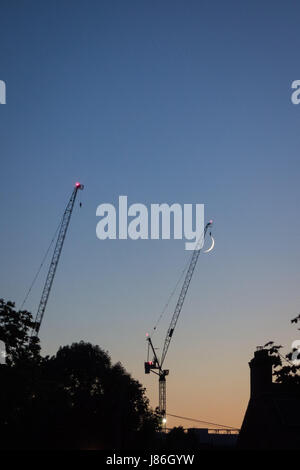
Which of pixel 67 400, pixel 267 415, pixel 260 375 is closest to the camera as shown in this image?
pixel 267 415

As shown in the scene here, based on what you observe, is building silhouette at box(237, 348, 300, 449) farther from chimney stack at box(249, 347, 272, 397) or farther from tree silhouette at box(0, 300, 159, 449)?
tree silhouette at box(0, 300, 159, 449)

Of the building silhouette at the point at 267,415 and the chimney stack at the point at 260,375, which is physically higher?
the chimney stack at the point at 260,375

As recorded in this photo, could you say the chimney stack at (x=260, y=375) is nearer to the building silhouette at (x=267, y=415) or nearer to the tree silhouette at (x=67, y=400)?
the building silhouette at (x=267, y=415)

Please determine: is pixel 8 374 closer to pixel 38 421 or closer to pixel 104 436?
pixel 38 421

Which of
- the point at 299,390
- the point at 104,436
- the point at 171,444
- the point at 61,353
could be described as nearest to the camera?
the point at 299,390

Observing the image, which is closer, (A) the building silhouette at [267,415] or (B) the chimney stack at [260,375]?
(A) the building silhouette at [267,415]

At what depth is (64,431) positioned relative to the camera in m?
107

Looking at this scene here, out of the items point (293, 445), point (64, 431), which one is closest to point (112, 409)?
point (64, 431)

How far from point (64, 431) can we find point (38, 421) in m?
7.42

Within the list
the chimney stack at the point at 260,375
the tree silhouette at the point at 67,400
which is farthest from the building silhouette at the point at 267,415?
the tree silhouette at the point at 67,400

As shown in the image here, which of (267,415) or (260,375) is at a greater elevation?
(260,375)

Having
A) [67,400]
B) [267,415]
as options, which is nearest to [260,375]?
[267,415]

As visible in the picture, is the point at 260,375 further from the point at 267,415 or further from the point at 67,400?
the point at 67,400

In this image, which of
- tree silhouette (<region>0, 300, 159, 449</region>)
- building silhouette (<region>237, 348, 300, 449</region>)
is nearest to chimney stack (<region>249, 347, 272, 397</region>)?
building silhouette (<region>237, 348, 300, 449</region>)
